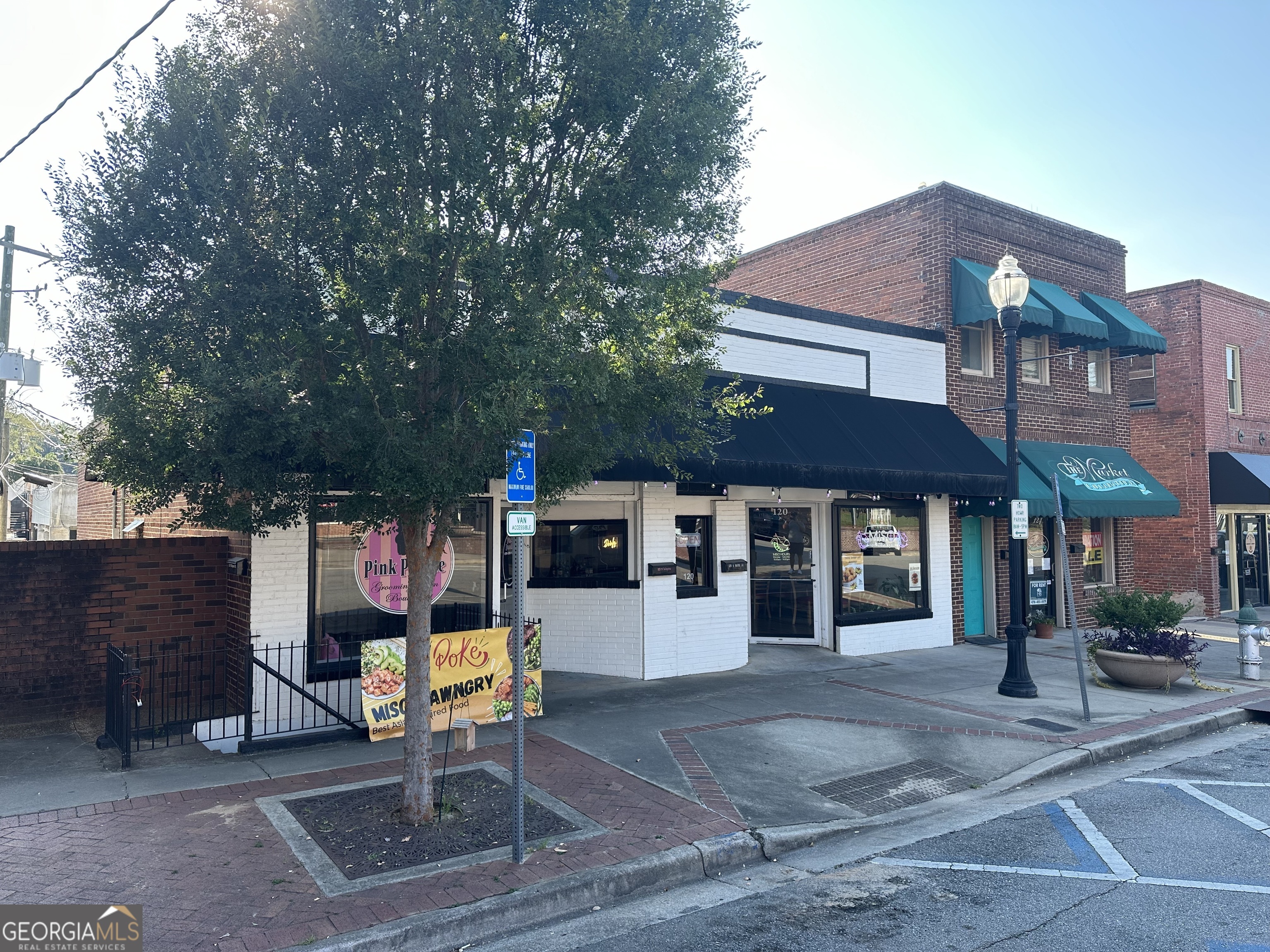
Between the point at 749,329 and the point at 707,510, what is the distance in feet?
8.92

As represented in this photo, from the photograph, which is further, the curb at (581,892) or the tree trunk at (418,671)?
the tree trunk at (418,671)

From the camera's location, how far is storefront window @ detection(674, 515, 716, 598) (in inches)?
464

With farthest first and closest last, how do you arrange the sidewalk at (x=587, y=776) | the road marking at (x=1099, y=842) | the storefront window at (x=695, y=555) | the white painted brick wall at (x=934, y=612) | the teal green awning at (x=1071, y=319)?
the teal green awning at (x=1071, y=319) → the white painted brick wall at (x=934, y=612) → the storefront window at (x=695, y=555) → the road marking at (x=1099, y=842) → the sidewalk at (x=587, y=776)

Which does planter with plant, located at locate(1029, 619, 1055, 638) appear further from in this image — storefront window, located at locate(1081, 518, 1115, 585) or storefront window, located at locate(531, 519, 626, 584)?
storefront window, located at locate(531, 519, 626, 584)

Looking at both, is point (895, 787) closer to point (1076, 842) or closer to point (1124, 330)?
point (1076, 842)

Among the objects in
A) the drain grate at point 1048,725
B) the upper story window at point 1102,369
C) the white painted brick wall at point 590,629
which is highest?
the upper story window at point 1102,369

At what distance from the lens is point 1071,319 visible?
50.0 ft

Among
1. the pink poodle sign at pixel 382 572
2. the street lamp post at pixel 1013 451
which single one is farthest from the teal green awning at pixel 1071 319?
the pink poodle sign at pixel 382 572

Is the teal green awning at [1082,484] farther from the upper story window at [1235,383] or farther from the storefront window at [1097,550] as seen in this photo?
the upper story window at [1235,383]

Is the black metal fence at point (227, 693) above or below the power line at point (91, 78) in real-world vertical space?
below

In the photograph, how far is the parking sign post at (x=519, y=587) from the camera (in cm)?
533

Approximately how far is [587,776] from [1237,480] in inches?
720

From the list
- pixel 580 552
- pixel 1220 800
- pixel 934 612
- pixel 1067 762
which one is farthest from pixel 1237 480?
pixel 580 552

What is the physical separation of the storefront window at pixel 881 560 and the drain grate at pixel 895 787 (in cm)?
565
